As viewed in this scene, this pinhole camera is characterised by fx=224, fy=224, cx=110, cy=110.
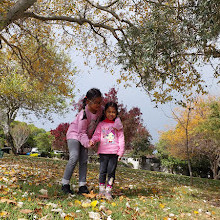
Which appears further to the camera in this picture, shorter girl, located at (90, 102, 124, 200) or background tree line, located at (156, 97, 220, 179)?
background tree line, located at (156, 97, 220, 179)

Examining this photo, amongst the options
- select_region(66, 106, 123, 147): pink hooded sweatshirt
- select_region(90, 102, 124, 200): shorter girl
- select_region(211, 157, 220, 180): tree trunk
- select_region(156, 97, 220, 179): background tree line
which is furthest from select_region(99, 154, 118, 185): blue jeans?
select_region(211, 157, 220, 180): tree trunk

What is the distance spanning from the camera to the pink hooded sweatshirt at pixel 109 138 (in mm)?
4242

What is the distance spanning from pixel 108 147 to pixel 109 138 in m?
0.18

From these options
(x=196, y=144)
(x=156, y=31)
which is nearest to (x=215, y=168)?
(x=196, y=144)

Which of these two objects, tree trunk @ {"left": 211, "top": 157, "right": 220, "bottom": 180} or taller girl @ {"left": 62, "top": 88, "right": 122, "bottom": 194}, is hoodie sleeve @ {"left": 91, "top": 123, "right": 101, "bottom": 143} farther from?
tree trunk @ {"left": 211, "top": 157, "right": 220, "bottom": 180}

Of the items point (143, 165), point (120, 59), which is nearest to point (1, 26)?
point (120, 59)

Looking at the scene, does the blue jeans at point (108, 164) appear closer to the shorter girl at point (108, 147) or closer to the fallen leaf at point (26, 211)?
the shorter girl at point (108, 147)

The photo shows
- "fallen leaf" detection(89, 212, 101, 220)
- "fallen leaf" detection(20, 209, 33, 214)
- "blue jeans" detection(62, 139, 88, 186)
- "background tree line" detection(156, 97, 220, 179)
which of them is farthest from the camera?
"background tree line" detection(156, 97, 220, 179)

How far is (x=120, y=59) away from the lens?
8.82 meters

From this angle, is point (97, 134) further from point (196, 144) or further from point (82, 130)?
point (196, 144)

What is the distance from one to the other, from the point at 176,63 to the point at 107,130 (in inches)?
166

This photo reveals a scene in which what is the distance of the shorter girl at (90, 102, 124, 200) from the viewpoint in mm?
4223

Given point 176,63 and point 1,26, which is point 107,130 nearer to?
point 176,63

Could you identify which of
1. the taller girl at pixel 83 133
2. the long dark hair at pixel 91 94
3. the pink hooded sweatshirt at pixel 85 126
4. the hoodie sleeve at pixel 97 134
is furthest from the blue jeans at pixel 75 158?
the long dark hair at pixel 91 94
